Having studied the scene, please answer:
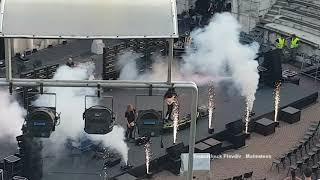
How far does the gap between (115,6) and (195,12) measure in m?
28.2

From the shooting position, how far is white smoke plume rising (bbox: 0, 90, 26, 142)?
23062 millimetres

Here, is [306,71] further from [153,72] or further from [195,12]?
[195,12]

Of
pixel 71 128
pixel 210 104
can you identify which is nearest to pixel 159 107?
pixel 210 104

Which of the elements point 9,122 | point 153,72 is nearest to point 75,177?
point 9,122

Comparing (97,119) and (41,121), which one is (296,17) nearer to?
(97,119)

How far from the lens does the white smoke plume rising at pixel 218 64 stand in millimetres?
28516

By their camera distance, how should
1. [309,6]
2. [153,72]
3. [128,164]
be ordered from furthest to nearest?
[309,6] < [153,72] < [128,164]

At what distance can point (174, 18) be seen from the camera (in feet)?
37.6

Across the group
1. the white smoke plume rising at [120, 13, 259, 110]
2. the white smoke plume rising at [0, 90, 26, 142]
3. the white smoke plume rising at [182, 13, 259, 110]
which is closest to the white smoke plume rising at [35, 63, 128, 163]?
the white smoke plume rising at [0, 90, 26, 142]

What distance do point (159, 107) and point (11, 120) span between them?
5544mm

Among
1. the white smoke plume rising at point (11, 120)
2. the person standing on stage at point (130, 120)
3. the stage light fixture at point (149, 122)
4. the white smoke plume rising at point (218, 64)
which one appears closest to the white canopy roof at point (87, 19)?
the stage light fixture at point (149, 122)

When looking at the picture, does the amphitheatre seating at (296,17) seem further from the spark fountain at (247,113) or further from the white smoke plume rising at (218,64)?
the spark fountain at (247,113)

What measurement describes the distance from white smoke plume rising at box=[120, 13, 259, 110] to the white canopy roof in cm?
1643

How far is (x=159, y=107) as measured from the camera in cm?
2597
